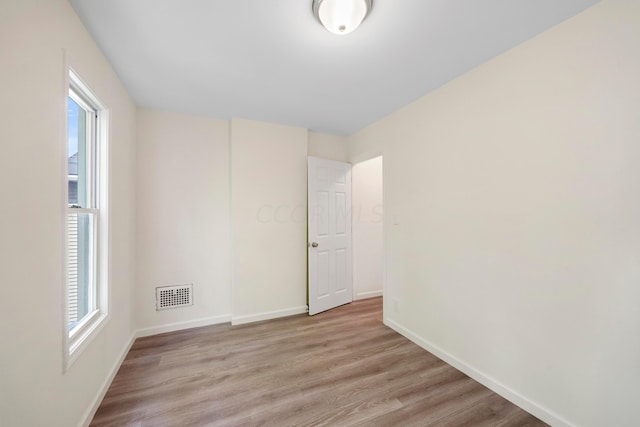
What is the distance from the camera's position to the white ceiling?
4.57 ft

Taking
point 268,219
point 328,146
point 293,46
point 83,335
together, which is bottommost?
point 83,335

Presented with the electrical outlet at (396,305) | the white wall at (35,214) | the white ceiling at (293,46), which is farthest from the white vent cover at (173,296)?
the electrical outlet at (396,305)

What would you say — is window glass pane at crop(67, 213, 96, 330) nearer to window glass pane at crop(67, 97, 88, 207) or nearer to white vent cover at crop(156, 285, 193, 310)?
window glass pane at crop(67, 97, 88, 207)

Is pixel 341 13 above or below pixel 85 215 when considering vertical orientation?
above

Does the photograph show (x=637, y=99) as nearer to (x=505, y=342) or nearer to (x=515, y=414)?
(x=505, y=342)

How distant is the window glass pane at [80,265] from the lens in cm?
152

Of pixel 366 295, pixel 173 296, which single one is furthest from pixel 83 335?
pixel 366 295

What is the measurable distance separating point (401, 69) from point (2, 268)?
2.57 m

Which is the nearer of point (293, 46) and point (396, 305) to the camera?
point (293, 46)

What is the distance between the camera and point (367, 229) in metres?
3.94

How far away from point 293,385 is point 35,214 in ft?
6.23

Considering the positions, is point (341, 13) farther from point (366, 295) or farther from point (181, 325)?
point (366, 295)

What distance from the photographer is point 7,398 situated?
92cm

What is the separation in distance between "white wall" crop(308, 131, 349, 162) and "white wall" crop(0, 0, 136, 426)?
2423 millimetres
